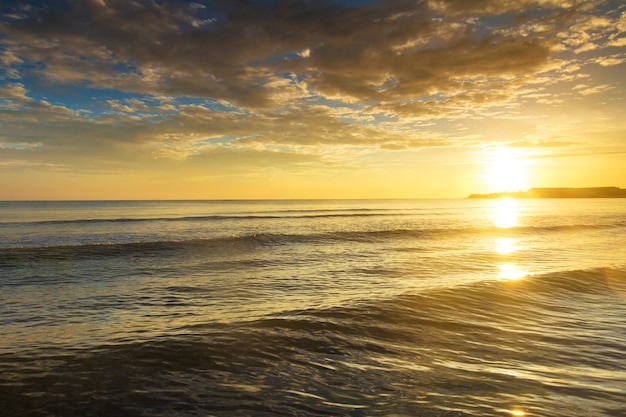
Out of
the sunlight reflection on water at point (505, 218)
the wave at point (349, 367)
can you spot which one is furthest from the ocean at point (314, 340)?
the sunlight reflection on water at point (505, 218)

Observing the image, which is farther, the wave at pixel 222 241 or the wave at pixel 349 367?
the wave at pixel 222 241

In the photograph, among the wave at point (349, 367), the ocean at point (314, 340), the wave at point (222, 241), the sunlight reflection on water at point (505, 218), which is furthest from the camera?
the sunlight reflection on water at point (505, 218)

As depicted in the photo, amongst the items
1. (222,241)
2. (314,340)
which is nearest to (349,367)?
(314,340)

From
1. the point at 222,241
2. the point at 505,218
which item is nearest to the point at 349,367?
the point at 222,241

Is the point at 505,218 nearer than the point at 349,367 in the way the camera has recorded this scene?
No

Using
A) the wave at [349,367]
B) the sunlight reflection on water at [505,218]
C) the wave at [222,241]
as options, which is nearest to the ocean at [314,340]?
the wave at [349,367]

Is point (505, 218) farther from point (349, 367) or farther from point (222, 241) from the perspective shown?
point (349, 367)

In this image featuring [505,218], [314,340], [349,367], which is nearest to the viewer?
[349,367]

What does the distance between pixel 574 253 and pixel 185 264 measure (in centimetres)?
2240

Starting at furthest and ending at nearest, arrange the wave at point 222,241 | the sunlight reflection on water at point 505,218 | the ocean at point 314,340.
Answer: the sunlight reflection on water at point 505,218
the wave at point 222,241
the ocean at point 314,340

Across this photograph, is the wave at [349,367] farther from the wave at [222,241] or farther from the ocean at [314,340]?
the wave at [222,241]

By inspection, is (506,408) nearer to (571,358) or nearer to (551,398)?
(551,398)

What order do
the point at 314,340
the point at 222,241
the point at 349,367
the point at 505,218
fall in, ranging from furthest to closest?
the point at 505,218
the point at 222,241
the point at 314,340
the point at 349,367

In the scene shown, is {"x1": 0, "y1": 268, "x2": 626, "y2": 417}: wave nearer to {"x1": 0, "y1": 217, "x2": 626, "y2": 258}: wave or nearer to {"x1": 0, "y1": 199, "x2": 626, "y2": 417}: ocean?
{"x1": 0, "y1": 199, "x2": 626, "y2": 417}: ocean
